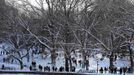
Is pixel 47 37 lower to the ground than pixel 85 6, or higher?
lower

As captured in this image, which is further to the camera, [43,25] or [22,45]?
[22,45]

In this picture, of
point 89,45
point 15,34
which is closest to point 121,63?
point 89,45

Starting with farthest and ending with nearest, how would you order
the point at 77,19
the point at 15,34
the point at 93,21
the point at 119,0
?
the point at 15,34, the point at 77,19, the point at 93,21, the point at 119,0

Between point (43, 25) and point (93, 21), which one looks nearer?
point (93, 21)

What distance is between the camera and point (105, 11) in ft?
149

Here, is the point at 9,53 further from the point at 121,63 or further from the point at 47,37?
the point at 121,63

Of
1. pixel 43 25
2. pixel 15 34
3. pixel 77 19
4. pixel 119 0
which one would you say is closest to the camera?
pixel 119 0

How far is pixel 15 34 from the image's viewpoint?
56.0m

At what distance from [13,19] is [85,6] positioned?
13.1m

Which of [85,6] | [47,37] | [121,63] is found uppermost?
[85,6]

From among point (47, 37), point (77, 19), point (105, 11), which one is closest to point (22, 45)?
point (47, 37)

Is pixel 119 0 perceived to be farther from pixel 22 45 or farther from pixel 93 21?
pixel 22 45

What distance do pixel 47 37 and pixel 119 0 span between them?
45.5 feet

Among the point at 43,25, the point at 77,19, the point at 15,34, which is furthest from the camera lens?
the point at 15,34
